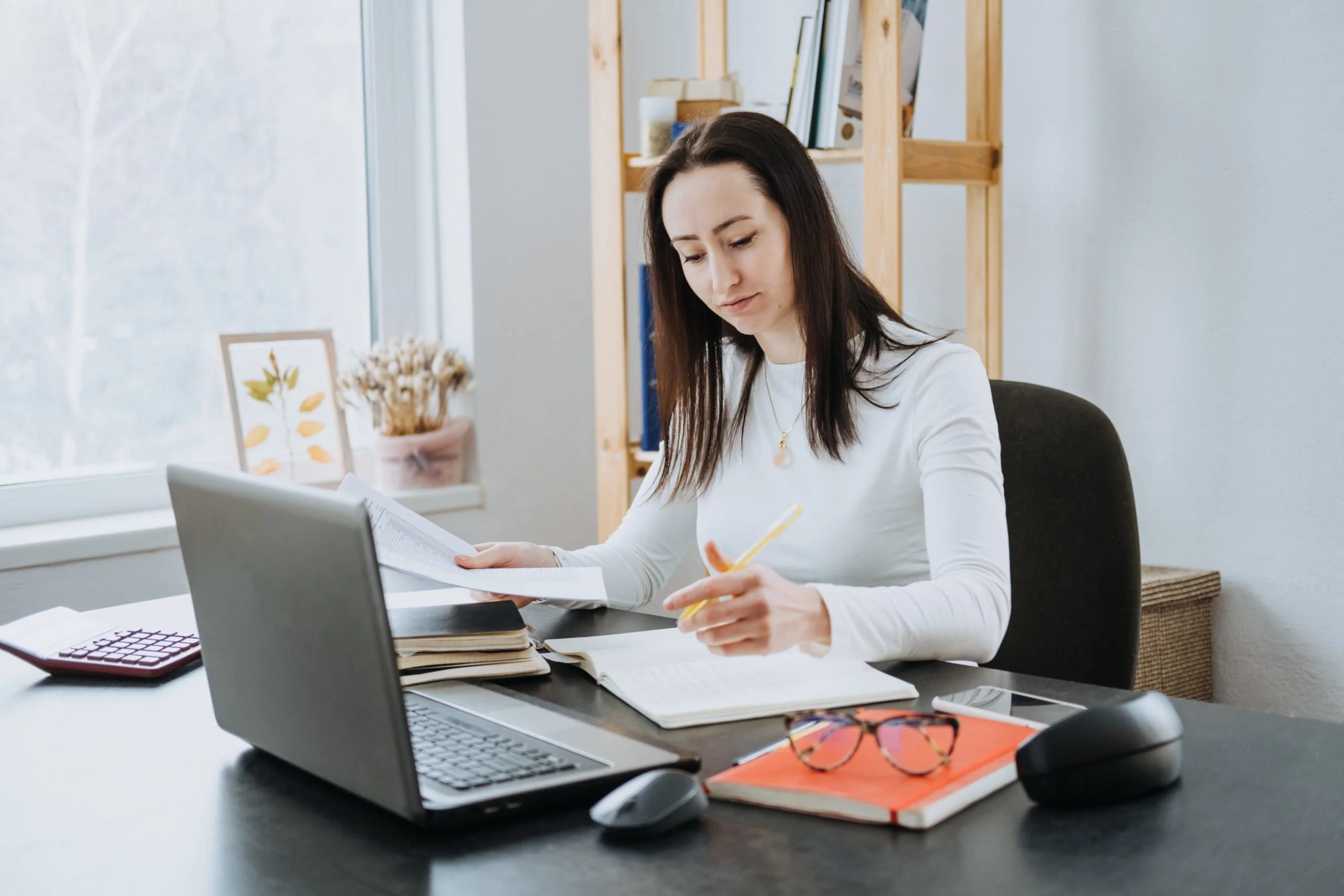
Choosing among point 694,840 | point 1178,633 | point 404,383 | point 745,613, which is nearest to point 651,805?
point 694,840

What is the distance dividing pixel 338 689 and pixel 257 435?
177cm

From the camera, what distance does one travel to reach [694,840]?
760 millimetres

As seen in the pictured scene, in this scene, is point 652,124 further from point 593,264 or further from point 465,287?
point 465,287

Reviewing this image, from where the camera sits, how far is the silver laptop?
29.4 inches

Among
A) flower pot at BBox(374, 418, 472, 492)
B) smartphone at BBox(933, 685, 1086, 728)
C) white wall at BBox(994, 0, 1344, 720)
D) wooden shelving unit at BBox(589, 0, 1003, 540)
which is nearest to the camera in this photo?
smartphone at BBox(933, 685, 1086, 728)

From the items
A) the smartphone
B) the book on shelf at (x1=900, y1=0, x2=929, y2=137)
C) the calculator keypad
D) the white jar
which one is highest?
the book on shelf at (x1=900, y1=0, x2=929, y2=137)

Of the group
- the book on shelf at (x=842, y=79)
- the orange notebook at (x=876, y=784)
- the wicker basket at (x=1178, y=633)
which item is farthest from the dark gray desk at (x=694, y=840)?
the book on shelf at (x=842, y=79)

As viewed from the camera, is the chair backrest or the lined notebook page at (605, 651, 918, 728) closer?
the lined notebook page at (605, 651, 918, 728)

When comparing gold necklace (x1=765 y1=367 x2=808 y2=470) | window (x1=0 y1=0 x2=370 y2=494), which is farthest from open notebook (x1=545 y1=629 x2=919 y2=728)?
window (x1=0 y1=0 x2=370 y2=494)

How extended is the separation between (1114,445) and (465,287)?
1619mm

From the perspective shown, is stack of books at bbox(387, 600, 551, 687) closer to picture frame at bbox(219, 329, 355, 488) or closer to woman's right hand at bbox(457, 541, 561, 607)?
woman's right hand at bbox(457, 541, 561, 607)

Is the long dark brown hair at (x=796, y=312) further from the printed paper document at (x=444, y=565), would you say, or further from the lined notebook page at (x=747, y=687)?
the lined notebook page at (x=747, y=687)

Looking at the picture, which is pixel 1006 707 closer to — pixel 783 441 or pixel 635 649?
pixel 635 649

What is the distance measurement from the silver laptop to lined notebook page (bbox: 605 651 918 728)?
0.10 m
